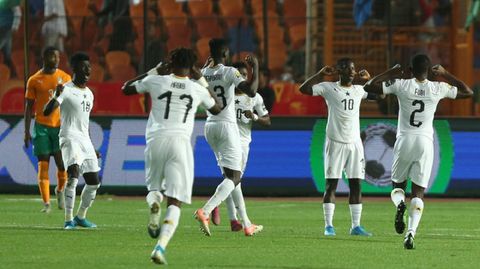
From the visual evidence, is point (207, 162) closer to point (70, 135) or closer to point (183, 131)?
point (70, 135)

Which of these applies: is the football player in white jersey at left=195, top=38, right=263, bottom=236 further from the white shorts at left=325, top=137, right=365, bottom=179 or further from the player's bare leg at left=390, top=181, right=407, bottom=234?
the player's bare leg at left=390, top=181, right=407, bottom=234

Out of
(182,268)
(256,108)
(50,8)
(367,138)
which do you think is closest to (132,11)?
(50,8)

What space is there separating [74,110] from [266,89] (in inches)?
377

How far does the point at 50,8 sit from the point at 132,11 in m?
1.73

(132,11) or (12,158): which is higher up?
(132,11)

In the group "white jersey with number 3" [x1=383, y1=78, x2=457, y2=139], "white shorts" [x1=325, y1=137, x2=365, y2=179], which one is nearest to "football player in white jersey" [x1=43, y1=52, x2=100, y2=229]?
"white shorts" [x1=325, y1=137, x2=365, y2=179]

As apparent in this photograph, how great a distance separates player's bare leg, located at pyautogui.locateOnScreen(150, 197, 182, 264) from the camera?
12.6 metres

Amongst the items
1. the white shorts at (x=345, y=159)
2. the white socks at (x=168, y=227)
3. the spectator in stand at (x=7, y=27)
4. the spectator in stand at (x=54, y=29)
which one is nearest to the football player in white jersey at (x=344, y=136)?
the white shorts at (x=345, y=159)

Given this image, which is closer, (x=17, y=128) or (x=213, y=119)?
(x=213, y=119)

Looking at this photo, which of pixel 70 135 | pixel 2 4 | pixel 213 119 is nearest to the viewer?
pixel 213 119

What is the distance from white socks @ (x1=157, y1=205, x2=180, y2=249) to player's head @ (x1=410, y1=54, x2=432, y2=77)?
4114mm

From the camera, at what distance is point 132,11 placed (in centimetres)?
2919

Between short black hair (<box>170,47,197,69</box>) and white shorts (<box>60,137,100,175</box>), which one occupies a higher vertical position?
short black hair (<box>170,47,197,69</box>)

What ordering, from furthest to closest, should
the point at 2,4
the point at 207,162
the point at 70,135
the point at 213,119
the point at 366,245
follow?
the point at 2,4
the point at 207,162
the point at 70,135
the point at 213,119
the point at 366,245
